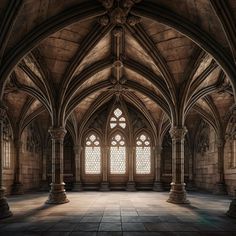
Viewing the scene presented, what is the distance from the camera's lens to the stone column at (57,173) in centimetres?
1536

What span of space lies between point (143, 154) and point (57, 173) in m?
11.6

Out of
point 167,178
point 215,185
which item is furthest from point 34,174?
point 215,185

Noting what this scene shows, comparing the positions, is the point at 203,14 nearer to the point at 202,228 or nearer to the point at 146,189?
the point at 202,228

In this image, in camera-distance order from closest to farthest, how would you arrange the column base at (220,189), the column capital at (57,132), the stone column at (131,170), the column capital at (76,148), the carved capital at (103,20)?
the carved capital at (103,20) → the column capital at (57,132) → the column base at (220,189) → the stone column at (131,170) → the column capital at (76,148)

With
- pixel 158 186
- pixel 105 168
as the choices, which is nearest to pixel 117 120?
pixel 105 168

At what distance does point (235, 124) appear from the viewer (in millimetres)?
20094

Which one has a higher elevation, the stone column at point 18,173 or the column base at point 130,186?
the stone column at point 18,173

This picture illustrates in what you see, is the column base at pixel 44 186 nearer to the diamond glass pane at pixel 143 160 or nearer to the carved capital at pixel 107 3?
the diamond glass pane at pixel 143 160

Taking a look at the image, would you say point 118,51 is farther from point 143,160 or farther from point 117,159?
point 143,160

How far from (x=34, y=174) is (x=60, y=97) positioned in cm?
1163

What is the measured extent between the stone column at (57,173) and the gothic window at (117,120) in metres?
10.2

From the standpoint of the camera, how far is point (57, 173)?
51.2ft

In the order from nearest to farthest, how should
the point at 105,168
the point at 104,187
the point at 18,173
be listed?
1. the point at 18,173
2. the point at 104,187
3. the point at 105,168

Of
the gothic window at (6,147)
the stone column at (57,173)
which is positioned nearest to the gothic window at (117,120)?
the gothic window at (6,147)
